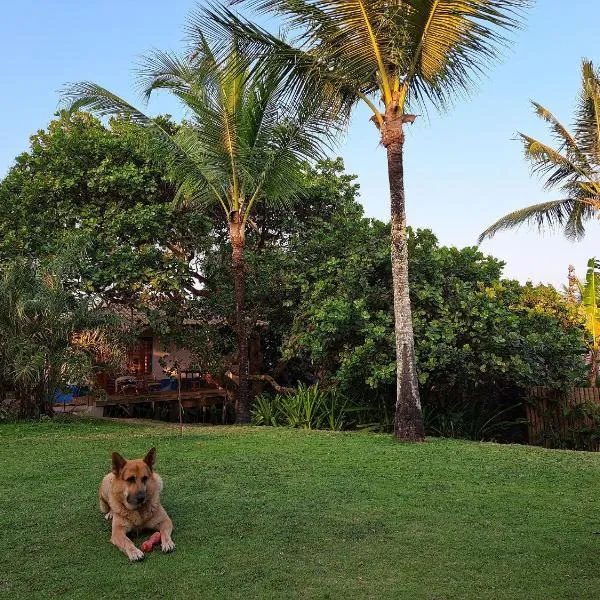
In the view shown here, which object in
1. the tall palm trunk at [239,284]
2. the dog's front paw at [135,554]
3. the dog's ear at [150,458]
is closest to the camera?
the dog's front paw at [135,554]

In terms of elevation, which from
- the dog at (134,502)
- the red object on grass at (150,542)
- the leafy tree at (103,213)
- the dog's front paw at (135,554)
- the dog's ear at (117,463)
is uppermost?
the leafy tree at (103,213)

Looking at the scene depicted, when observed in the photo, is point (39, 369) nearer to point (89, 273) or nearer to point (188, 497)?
point (89, 273)

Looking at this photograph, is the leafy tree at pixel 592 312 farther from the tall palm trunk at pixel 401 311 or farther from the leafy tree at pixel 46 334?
the leafy tree at pixel 46 334

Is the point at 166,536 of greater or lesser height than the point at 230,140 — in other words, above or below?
below

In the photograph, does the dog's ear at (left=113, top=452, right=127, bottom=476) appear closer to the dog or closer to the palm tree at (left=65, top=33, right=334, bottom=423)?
the dog

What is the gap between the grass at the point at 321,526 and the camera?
4.30 meters

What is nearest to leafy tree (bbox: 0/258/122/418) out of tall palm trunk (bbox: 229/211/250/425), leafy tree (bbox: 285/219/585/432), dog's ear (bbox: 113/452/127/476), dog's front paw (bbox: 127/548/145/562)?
tall palm trunk (bbox: 229/211/250/425)

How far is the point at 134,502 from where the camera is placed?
4.91 meters

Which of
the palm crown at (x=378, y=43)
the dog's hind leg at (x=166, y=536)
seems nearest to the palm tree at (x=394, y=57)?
the palm crown at (x=378, y=43)

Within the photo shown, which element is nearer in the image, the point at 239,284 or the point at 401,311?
the point at 401,311

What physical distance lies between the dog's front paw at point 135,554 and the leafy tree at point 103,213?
11436mm

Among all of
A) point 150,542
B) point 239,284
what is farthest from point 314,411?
point 150,542

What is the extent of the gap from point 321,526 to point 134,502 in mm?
1569

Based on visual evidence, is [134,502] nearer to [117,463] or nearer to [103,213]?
[117,463]
